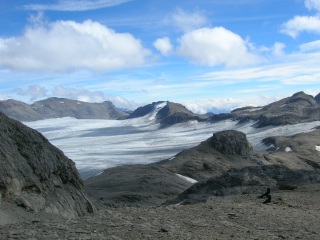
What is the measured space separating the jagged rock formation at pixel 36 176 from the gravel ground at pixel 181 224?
0.66 m

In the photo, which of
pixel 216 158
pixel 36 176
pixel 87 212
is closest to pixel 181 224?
pixel 87 212

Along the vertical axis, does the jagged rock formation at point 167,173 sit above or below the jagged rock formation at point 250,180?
below

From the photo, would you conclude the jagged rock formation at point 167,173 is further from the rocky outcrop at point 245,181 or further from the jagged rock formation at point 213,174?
the rocky outcrop at point 245,181

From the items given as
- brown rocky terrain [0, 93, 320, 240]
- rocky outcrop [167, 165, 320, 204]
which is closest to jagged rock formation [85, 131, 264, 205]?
rocky outcrop [167, 165, 320, 204]

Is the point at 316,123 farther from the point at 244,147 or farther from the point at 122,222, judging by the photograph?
the point at 122,222

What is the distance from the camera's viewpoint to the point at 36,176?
13250mm

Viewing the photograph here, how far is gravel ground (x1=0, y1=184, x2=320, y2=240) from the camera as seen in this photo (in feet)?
31.6

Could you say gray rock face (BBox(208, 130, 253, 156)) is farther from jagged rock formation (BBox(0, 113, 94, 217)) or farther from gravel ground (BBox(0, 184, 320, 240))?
jagged rock formation (BBox(0, 113, 94, 217))

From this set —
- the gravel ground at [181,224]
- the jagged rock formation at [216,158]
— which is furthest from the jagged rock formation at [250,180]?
the gravel ground at [181,224]

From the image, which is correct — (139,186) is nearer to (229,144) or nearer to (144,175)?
(144,175)

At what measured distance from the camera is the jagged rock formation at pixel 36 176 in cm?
1188

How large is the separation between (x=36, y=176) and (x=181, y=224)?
176 inches

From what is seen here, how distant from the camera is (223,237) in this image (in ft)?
36.2

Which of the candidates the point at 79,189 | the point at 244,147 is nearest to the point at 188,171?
the point at 244,147
